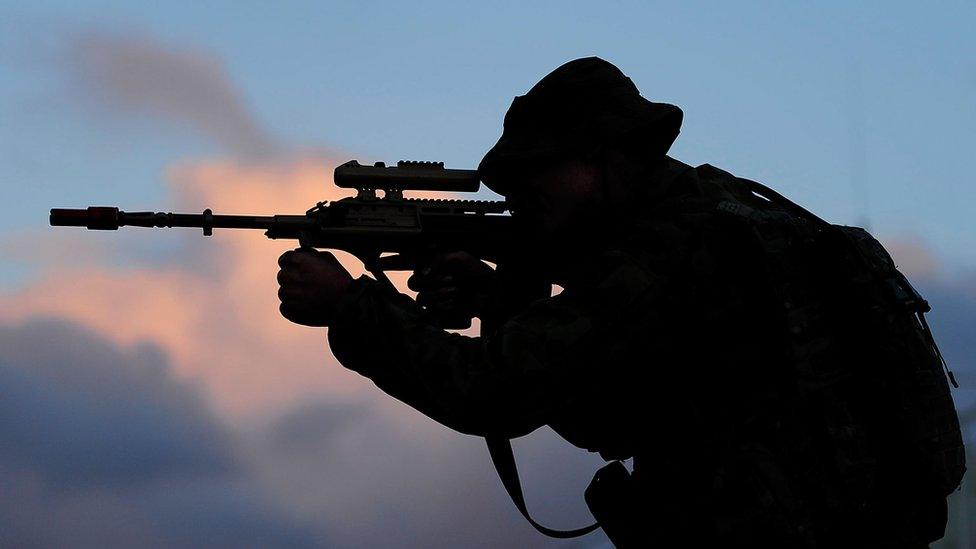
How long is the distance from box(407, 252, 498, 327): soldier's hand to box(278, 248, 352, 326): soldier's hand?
0.85m

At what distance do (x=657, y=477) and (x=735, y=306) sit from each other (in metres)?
0.96

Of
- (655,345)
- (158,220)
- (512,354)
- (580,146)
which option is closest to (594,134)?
(580,146)

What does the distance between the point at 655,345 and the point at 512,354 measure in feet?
2.21

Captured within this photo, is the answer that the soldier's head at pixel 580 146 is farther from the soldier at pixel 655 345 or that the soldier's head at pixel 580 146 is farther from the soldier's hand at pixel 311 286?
the soldier's hand at pixel 311 286

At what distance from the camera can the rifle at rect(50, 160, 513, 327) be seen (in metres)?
6.61

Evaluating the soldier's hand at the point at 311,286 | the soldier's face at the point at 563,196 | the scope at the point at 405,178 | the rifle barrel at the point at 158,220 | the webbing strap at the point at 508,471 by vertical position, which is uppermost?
the scope at the point at 405,178

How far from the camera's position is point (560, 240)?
6141 millimetres

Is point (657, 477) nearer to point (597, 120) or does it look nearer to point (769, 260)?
point (769, 260)

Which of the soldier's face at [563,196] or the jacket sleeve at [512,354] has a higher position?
the soldier's face at [563,196]

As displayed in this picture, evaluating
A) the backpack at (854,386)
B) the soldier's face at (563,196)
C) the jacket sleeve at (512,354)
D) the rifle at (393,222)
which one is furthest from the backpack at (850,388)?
the rifle at (393,222)

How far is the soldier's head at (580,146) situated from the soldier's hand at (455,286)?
80 centimetres

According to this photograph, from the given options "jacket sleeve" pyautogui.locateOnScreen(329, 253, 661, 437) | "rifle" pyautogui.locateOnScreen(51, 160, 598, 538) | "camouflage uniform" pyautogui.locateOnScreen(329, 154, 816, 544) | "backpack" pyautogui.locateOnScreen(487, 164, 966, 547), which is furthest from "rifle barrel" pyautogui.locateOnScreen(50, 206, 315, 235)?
"backpack" pyautogui.locateOnScreen(487, 164, 966, 547)

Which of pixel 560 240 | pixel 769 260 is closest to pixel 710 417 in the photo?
pixel 769 260

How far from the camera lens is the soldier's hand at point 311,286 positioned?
5.75m
